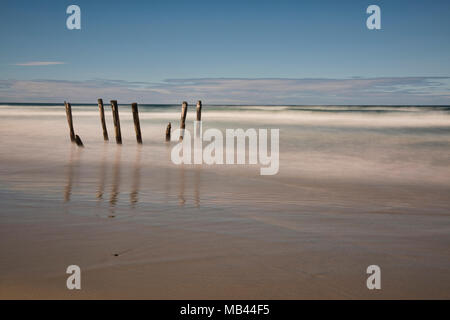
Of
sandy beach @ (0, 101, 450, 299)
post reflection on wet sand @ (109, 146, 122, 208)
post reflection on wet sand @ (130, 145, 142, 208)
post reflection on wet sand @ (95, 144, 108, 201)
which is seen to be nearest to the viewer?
sandy beach @ (0, 101, 450, 299)

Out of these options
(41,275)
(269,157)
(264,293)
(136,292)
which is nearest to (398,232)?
(264,293)

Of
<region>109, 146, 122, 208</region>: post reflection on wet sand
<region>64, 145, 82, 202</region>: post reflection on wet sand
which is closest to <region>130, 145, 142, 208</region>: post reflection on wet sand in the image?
<region>109, 146, 122, 208</region>: post reflection on wet sand

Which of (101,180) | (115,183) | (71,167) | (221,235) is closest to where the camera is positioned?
(221,235)

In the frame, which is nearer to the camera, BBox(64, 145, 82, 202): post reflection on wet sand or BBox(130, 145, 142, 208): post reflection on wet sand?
BBox(130, 145, 142, 208): post reflection on wet sand

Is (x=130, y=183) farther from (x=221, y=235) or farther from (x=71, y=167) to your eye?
(x=221, y=235)

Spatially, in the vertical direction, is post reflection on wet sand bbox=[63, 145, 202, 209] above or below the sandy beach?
above

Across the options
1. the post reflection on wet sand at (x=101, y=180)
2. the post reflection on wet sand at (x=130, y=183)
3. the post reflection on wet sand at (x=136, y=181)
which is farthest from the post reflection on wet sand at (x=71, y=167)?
the post reflection on wet sand at (x=136, y=181)

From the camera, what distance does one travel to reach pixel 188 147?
17.0 m

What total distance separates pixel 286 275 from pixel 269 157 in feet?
33.8

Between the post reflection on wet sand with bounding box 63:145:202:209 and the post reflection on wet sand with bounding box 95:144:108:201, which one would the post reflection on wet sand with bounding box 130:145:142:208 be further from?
the post reflection on wet sand with bounding box 95:144:108:201

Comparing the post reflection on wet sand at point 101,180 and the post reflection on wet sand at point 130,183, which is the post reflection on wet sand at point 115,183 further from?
the post reflection on wet sand at point 101,180

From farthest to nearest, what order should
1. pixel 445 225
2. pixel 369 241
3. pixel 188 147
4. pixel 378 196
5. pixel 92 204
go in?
pixel 188 147 < pixel 378 196 < pixel 92 204 < pixel 445 225 < pixel 369 241

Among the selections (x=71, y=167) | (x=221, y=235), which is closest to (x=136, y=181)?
(x=71, y=167)

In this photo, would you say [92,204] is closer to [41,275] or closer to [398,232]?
[41,275]
